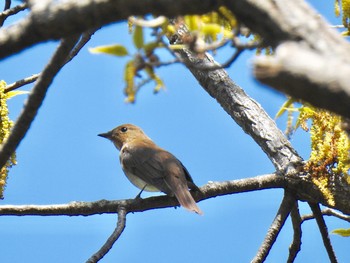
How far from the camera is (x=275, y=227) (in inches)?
199

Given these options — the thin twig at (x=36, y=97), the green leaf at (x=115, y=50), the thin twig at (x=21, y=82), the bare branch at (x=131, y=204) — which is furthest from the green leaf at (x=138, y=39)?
the thin twig at (x=21, y=82)

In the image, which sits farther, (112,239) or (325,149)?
(325,149)

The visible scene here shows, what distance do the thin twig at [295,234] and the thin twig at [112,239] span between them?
1.50 meters

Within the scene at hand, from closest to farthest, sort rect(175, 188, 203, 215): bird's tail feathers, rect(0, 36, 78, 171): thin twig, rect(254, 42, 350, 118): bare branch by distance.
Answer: rect(254, 42, 350, 118): bare branch → rect(0, 36, 78, 171): thin twig → rect(175, 188, 203, 215): bird's tail feathers

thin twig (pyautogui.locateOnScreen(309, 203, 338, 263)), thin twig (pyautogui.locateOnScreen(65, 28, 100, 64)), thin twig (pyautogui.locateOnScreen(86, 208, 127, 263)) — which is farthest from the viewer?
thin twig (pyautogui.locateOnScreen(65, 28, 100, 64))

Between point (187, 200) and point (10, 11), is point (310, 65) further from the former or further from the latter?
point (187, 200)

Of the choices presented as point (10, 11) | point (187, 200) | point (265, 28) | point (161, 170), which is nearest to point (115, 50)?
point (265, 28)

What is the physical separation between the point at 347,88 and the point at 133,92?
3.16ft

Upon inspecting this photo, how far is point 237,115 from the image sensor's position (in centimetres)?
571

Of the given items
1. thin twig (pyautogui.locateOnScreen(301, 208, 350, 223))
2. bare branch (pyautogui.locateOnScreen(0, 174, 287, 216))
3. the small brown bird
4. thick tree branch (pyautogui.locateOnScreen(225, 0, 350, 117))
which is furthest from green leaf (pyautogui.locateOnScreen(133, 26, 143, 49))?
the small brown bird

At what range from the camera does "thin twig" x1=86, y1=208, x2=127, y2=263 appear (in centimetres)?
369

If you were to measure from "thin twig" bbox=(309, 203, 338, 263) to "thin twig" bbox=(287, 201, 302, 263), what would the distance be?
0.16 m

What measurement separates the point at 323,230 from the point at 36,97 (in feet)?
11.2

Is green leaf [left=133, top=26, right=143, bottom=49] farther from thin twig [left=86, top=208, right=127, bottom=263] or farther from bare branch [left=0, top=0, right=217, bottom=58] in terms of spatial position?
thin twig [left=86, top=208, right=127, bottom=263]
